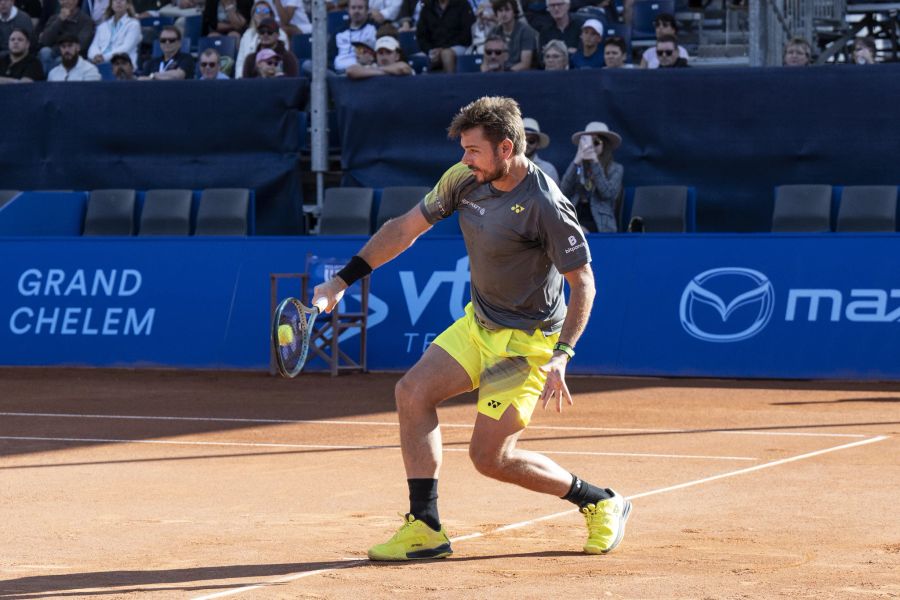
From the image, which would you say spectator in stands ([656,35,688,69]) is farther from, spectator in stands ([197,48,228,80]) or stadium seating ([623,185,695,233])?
spectator in stands ([197,48,228,80])

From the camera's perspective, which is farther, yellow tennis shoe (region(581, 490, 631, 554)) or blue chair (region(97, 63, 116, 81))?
blue chair (region(97, 63, 116, 81))

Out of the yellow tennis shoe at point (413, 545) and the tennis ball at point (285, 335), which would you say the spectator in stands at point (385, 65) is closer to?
the tennis ball at point (285, 335)

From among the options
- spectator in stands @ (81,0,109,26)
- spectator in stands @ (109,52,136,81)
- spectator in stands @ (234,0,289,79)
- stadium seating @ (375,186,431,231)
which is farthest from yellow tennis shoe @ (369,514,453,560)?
spectator in stands @ (81,0,109,26)

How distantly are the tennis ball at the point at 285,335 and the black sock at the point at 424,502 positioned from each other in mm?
799

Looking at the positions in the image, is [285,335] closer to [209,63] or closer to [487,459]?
[487,459]

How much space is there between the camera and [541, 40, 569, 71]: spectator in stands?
18016 mm

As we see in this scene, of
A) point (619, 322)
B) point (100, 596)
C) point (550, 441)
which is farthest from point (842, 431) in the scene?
point (100, 596)

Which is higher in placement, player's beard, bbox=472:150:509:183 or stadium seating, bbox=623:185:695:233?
player's beard, bbox=472:150:509:183

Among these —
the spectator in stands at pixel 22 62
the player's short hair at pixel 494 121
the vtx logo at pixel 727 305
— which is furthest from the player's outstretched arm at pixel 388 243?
the spectator in stands at pixel 22 62

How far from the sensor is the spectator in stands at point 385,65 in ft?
60.8

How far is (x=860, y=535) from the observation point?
23.0ft

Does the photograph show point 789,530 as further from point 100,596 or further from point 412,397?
point 100,596

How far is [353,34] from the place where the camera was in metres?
19.8

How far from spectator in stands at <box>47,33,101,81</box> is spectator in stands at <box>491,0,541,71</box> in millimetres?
5658
